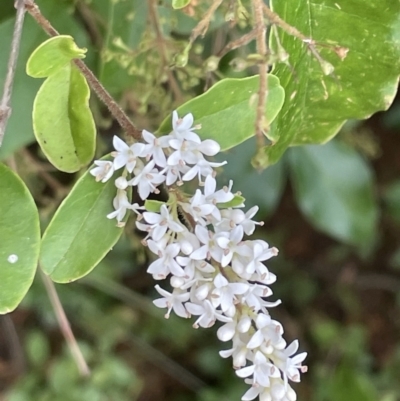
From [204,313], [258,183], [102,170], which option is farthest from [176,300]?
[258,183]

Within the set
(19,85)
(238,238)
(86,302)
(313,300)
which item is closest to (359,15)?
(238,238)

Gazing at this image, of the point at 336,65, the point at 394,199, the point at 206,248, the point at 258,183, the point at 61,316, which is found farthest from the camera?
the point at 394,199

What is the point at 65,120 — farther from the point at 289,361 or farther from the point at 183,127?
the point at 289,361

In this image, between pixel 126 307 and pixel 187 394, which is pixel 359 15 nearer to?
pixel 126 307

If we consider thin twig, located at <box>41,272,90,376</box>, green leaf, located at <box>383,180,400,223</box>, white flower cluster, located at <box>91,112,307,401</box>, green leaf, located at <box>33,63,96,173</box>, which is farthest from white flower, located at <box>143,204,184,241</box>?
green leaf, located at <box>383,180,400,223</box>

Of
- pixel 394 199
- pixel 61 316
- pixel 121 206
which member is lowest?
pixel 394 199

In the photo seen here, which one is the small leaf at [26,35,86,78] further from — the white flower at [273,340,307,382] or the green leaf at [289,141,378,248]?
the green leaf at [289,141,378,248]
